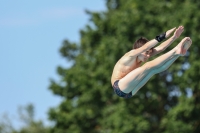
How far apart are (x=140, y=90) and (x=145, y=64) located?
18.6 meters

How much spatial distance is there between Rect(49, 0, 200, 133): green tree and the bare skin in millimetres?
17077

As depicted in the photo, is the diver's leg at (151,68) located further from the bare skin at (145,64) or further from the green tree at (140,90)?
the green tree at (140,90)

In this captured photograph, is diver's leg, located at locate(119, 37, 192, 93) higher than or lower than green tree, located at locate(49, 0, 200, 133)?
lower

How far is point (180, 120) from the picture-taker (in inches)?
1367

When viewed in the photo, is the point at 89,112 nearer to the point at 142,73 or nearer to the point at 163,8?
the point at 163,8

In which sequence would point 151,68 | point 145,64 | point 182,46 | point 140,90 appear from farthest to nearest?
point 140,90 → point 145,64 → point 151,68 → point 182,46

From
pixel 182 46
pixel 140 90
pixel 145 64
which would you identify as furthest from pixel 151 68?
pixel 140 90

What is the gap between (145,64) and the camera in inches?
658

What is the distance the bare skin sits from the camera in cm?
1627

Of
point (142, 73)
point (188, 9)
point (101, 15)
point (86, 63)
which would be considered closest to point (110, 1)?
point (101, 15)

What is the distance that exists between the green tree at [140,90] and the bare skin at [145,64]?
17.1 m

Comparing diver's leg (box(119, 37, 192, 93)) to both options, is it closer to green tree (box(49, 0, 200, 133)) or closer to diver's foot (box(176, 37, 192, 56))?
diver's foot (box(176, 37, 192, 56))

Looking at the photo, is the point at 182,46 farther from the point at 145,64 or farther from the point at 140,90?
the point at 140,90

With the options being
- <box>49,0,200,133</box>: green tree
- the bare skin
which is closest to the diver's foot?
the bare skin
